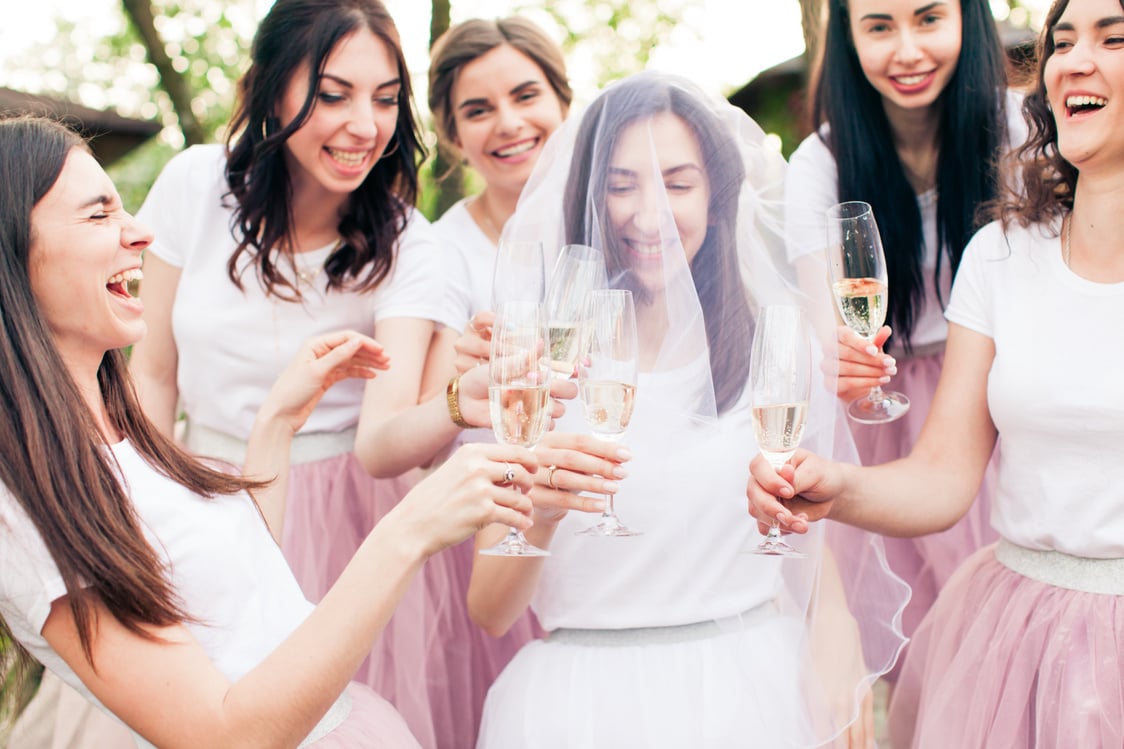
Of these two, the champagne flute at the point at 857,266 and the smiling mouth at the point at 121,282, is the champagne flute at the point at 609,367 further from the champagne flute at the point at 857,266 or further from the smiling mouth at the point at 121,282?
the smiling mouth at the point at 121,282

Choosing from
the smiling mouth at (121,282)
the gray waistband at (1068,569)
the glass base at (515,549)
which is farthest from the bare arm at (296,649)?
the gray waistband at (1068,569)

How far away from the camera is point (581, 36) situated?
555 inches

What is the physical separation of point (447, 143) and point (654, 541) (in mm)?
2225

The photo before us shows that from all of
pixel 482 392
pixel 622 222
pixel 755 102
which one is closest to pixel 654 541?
pixel 482 392

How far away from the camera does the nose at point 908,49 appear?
3.62 metres

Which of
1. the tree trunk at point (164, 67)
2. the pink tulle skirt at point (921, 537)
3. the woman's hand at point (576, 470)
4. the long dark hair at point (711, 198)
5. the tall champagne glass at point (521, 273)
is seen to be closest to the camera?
the woman's hand at point (576, 470)

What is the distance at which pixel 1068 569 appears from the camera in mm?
2740

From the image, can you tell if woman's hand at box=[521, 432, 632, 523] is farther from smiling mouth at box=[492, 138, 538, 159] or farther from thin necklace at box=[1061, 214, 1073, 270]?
smiling mouth at box=[492, 138, 538, 159]

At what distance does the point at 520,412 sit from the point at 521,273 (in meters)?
0.62

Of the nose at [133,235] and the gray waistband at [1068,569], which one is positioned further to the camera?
the gray waistband at [1068,569]

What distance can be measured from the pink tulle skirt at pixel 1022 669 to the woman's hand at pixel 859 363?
58 centimetres

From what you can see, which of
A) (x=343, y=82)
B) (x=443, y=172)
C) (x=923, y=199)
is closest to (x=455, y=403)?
(x=343, y=82)

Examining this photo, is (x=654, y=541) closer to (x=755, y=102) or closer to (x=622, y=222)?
(x=622, y=222)

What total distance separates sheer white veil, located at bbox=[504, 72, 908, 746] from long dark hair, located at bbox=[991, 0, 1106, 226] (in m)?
0.57
